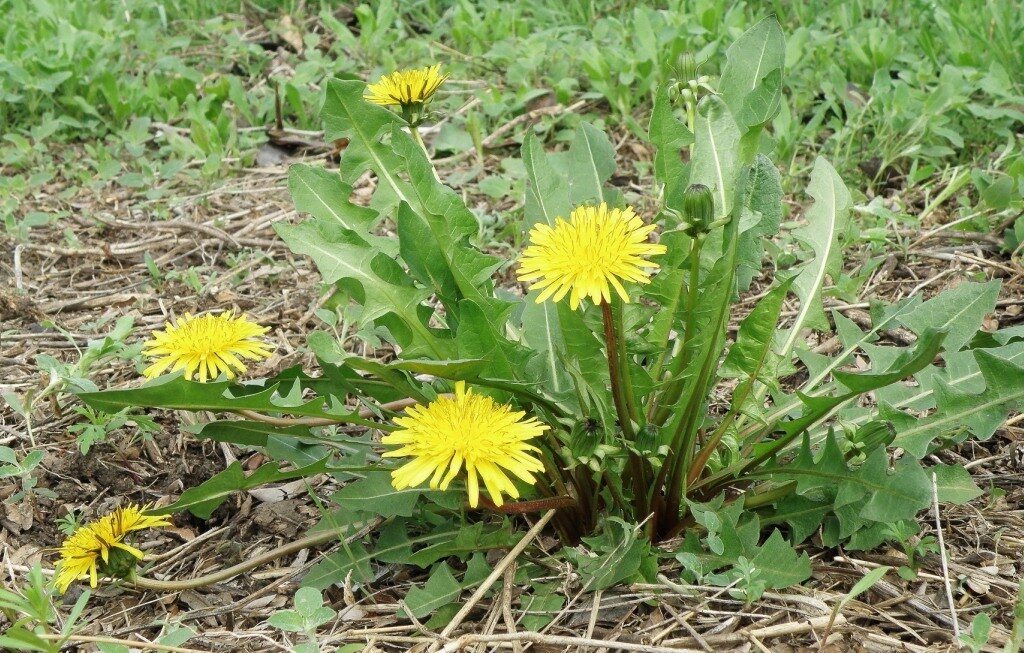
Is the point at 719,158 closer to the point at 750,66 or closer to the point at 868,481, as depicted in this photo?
the point at 750,66

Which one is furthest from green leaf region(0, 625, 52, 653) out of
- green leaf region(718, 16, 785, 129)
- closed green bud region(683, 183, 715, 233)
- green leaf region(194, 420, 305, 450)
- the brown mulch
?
green leaf region(718, 16, 785, 129)

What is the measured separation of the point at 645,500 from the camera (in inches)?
82.0

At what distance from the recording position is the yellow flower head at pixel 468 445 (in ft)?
5.60

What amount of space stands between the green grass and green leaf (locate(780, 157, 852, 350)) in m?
0.92

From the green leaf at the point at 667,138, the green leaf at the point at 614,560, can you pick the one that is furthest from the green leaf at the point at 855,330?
the green leaf at the point at 614,560

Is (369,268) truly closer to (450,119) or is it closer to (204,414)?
(204,414)

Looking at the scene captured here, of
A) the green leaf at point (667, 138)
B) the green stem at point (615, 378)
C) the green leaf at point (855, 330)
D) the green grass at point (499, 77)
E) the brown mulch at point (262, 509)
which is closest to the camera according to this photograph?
the green stem at point (615, 378)

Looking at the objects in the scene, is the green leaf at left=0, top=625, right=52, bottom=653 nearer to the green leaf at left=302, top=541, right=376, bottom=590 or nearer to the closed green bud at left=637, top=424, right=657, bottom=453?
the green leaf at left=302, top=541, right=376, bottom=590

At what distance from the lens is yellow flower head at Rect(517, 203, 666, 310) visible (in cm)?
170

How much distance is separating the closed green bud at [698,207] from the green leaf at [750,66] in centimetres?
51

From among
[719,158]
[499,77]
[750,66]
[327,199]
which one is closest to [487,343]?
[327,199]

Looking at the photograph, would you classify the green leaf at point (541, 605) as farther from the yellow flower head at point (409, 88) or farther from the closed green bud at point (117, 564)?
the yellow flower head at point (409, 88)

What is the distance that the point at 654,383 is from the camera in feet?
6.67

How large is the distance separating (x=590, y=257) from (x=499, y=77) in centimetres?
283
